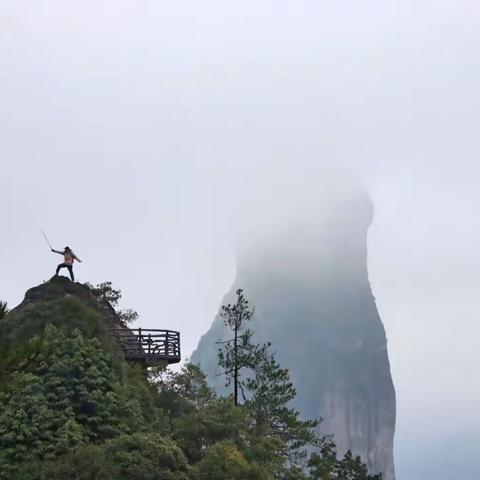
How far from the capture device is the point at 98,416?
26562mm

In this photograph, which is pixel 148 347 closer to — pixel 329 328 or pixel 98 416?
pixel 98 416

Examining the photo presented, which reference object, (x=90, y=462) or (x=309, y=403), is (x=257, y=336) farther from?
(x=90, y=462)

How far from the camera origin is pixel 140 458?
23734mm

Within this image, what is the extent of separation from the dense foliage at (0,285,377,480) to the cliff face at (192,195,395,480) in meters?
114

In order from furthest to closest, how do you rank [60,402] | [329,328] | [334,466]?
[329,328] → [334,466] → [60,402]

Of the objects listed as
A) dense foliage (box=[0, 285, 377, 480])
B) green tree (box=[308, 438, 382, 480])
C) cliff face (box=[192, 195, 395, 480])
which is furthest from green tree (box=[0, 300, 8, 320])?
cliff face (box=[192, 195, 395, 480])

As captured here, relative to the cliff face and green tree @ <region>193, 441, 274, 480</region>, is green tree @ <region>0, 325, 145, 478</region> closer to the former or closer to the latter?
green tree @ <region>193, 441, 274, 480</region>

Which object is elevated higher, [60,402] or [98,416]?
[60,402]

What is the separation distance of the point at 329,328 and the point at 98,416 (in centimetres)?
13355

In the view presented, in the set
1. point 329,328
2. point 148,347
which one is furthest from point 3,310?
point 329,328

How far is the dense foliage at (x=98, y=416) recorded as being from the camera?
23.9 m

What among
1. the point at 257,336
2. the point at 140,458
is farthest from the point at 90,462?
the point at 257,336

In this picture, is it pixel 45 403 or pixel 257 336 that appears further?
pixel 257 336

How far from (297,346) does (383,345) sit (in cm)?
1620
